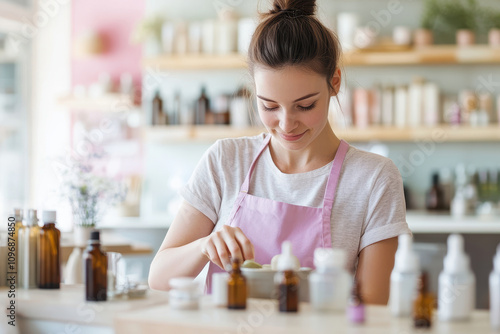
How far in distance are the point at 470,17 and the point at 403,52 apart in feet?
1.69

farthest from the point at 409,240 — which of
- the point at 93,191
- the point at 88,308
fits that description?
the point at 93,191

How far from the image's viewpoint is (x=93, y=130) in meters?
6.29

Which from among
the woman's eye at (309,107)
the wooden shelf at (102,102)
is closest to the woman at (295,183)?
the woman's eye at (309,107)

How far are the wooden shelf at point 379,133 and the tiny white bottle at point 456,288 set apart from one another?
354 cm

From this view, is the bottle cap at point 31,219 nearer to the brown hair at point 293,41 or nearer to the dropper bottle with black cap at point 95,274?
the dropper bottle with black cap at point 95,274

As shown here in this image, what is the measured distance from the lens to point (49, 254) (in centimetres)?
161

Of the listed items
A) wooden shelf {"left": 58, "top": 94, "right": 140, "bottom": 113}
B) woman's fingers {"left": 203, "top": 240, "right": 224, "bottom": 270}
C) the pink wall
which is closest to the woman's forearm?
woman's fingers {"left": 203, "top": 240, "right": 224, "bottom": 270}

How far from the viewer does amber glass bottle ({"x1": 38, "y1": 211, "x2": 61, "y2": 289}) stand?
1.58 metres

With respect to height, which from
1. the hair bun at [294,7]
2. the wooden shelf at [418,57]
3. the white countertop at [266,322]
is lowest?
the white countertop at [266,322]

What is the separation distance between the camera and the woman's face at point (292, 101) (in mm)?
1639

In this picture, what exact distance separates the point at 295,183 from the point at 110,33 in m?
4.81

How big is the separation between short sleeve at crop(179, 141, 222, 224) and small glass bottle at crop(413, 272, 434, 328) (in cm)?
82

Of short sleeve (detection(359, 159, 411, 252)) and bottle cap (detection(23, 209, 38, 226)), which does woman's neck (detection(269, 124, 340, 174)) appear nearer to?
short sleeve (detection(359, 159, 411, 252))

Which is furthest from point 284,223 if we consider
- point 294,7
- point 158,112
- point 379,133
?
point 158,112
